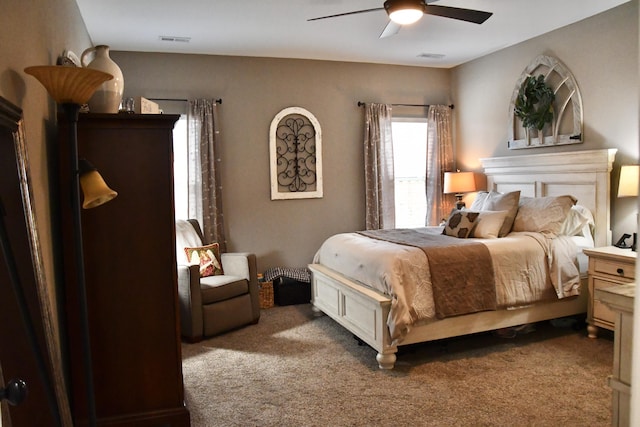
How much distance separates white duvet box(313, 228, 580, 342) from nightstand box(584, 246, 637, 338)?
0.14 m

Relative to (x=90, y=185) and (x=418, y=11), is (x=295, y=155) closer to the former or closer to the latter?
(x=418, y=11)

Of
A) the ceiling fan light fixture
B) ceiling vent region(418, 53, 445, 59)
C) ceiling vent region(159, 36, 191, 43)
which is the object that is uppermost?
ceiling vent region(418, 53, 445, 59)

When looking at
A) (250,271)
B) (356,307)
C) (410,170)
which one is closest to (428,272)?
(356,307)

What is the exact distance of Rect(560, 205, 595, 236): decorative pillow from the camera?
4172 mm

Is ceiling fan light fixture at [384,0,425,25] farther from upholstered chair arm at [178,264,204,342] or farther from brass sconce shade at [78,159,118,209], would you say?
upholstered chair arm at [178,264,204,342]

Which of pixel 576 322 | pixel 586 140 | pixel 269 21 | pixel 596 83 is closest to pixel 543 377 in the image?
pixel 576 322

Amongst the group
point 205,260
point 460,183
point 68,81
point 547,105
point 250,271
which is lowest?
point 250,271

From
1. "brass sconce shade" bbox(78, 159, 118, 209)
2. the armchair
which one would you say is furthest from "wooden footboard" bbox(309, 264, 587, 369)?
"brass sconce shade" bbox(78, 159, 118, 209)

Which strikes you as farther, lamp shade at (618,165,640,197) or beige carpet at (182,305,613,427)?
lamp shade at (618,165,640,197)

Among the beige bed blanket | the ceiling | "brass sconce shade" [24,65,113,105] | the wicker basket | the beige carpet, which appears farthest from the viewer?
the wicker basket

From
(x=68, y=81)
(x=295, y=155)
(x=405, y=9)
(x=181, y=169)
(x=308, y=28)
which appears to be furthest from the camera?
(x=295, y=155)

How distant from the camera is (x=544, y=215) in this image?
13.7ft

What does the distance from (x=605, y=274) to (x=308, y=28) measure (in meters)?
3.32

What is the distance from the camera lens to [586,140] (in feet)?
14.6
